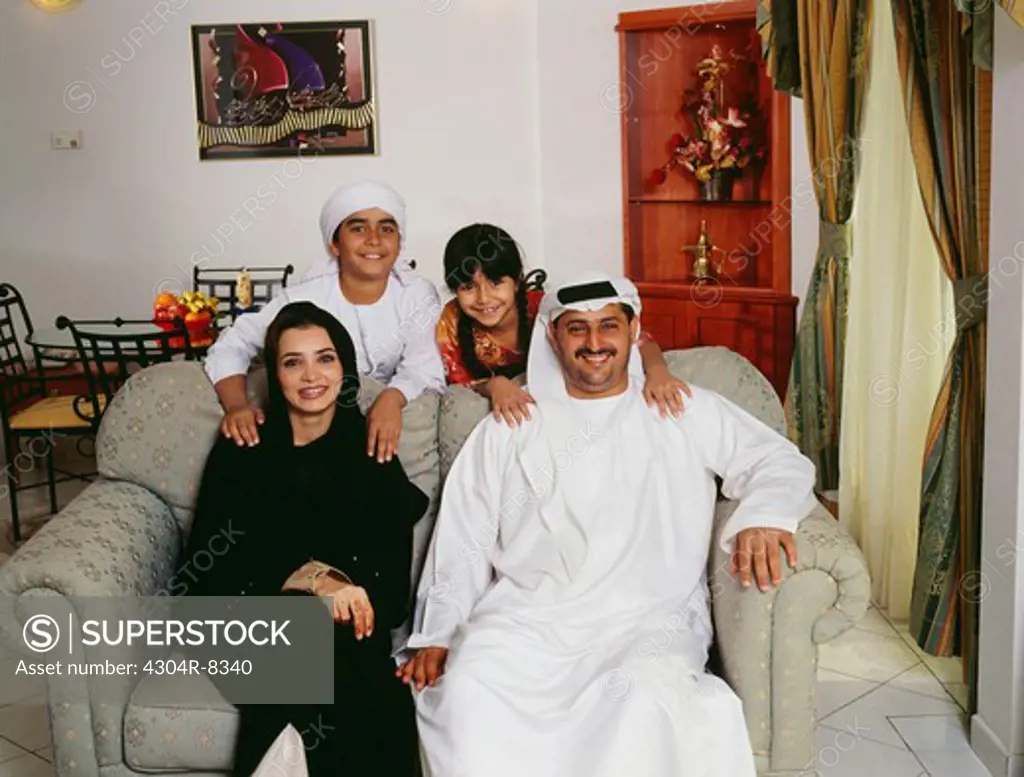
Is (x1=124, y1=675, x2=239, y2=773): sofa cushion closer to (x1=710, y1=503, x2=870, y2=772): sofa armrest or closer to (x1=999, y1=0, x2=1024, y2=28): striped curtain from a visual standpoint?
(x1=710, y1=503, x2=870, y2=772): sofa armrest

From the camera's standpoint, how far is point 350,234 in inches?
127

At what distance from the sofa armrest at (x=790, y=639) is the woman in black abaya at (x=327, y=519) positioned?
0.69m

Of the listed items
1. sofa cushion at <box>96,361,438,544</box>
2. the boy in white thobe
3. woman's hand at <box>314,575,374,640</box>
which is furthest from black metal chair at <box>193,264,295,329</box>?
woman's hand at <box>314,575,374,640</box>

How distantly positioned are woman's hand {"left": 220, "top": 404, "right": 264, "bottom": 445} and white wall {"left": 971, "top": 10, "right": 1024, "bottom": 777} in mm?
1702

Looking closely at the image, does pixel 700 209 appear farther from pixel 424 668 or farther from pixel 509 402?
pixel 424 668

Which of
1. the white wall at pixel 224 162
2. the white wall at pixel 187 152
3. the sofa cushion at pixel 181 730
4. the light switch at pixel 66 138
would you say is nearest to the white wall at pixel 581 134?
the white wall at pixel 224 162

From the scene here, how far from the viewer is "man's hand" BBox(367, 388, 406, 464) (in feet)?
9.36

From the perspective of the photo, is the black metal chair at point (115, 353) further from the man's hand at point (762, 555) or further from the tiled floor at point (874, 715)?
the man's hand at point (762, 555)

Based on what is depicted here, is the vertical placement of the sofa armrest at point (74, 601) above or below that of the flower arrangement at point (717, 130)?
below

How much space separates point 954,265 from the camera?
325cm

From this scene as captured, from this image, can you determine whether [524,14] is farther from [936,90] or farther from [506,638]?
[506,638]

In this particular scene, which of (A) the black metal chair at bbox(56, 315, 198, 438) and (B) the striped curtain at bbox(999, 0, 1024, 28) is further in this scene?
(A) the black metal chair at bbox(56, 315, 198, 438)

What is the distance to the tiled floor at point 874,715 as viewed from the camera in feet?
10.3

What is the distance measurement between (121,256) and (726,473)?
190 inches
